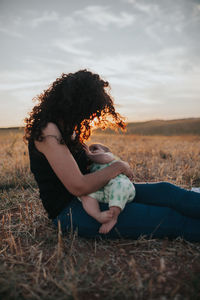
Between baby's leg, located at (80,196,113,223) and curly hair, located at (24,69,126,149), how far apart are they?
54 centimetres

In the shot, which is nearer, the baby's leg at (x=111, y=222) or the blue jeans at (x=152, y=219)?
the baby's leg at (x=111, y=222)

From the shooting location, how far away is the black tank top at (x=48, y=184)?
2.18 m

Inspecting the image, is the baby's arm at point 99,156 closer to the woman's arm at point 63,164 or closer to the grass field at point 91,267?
the woman's arm at point 63,164

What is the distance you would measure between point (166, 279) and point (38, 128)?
1.56 m

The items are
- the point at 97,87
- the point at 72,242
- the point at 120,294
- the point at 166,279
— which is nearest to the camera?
the point at 120,294

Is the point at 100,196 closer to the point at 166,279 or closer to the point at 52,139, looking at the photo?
the point at 52,139

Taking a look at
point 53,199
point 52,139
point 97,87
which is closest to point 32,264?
point 53,199

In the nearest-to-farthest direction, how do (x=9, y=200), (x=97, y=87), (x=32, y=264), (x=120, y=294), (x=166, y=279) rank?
1. (x=120, y=294)
2. (x=166, y=279)
3. (x=32, y=264)
4. (x=97, y=87)
5. (x=9, y=200)

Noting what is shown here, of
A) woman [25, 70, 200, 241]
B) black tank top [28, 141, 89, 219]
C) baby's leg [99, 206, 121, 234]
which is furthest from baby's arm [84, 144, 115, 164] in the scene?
baby's leg [99, 206, 121, 234]

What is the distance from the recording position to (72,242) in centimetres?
205

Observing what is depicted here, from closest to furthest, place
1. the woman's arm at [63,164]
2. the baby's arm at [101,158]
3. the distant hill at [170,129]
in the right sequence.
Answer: the woman's arm at [63,164] → the baby's arm at [101,158] → the distant hill at [170,129]

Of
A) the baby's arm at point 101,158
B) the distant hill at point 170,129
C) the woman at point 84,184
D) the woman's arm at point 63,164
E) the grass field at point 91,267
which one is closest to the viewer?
the grass field at point 91,267

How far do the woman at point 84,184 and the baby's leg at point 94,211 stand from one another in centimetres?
8

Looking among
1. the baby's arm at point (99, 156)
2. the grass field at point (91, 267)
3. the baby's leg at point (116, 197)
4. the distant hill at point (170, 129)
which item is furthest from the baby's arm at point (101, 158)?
the distant hill at point (170, 129)
